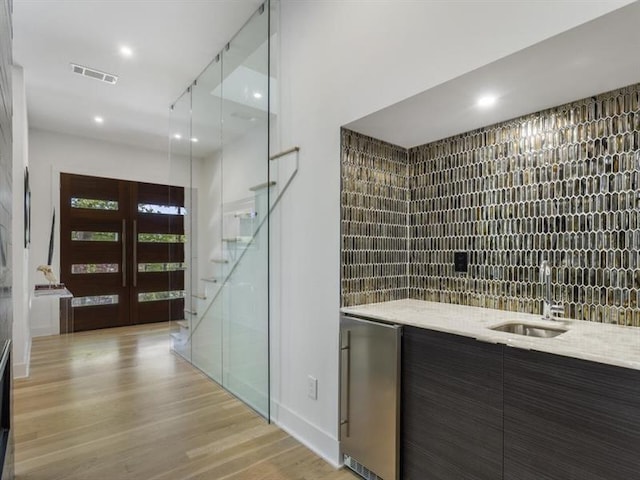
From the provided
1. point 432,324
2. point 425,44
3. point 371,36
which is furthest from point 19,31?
point 432,324

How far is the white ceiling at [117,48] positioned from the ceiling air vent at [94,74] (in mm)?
71

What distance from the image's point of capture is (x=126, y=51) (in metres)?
3.32

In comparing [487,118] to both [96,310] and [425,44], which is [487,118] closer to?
[425,44]

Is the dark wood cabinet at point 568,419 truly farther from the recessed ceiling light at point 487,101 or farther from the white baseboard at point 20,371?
the white baseboard at point 20,371

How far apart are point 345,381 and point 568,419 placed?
115cm

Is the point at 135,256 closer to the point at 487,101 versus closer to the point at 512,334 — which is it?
the point at 487,101

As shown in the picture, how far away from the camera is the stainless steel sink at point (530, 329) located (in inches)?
66.7

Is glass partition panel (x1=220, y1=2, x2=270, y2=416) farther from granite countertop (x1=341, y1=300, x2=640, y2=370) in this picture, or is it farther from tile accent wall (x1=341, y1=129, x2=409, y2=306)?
granite countertop (x1=341, y1=300, x2=640, y2=370)

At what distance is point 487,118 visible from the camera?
2.04 meters

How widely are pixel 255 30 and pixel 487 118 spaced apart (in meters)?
2.01

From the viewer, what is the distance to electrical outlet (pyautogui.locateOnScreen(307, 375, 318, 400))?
91.8 inches

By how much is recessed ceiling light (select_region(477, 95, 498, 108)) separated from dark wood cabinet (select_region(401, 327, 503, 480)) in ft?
3.95

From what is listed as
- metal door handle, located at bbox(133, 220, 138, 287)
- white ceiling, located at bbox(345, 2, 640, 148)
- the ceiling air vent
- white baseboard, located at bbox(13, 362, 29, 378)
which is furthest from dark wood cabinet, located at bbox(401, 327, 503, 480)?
metal door handle, located at bbox(133, 220, 138, 287)

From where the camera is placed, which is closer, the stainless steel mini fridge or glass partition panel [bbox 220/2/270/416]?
the stainless steel mini fridge
